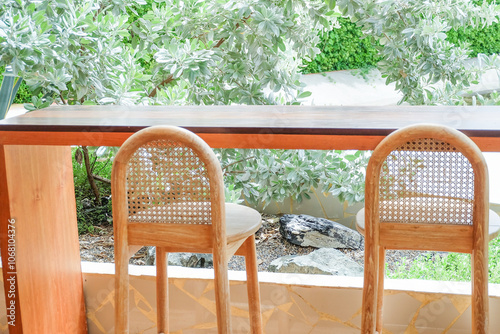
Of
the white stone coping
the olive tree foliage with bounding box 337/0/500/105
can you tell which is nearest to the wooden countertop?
the white stone coping

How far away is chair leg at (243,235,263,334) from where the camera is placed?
1815 mm

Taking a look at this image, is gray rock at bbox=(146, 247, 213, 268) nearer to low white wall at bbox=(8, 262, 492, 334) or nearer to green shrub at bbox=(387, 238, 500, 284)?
low white wall at bbox=(8, 262, 492, 334)

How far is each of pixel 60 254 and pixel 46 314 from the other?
233 mm

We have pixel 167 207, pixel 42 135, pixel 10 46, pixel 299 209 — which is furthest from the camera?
pixel 299 209

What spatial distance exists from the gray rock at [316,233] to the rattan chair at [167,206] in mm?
1539

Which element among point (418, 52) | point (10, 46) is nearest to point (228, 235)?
point (10, 46)

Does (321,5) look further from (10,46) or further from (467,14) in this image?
(10,46)

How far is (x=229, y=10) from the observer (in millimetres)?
2578

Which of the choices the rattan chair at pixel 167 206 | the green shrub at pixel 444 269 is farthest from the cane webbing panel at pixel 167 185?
the green shrub at pixel 444 269

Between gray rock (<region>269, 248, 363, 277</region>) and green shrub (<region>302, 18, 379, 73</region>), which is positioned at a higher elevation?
green shrub (<region>302, 18, 379, 73</region>)

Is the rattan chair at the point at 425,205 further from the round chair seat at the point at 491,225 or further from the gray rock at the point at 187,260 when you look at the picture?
the gray rock at the point at 187,260

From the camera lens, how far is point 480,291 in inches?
55.4

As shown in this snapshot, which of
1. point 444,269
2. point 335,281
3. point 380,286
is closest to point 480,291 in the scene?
point 380,286

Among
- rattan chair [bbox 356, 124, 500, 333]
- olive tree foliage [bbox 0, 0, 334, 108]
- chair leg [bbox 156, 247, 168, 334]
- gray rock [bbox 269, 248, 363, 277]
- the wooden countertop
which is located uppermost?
olive tree foliage [bbox 0, 0, 334, 108]
